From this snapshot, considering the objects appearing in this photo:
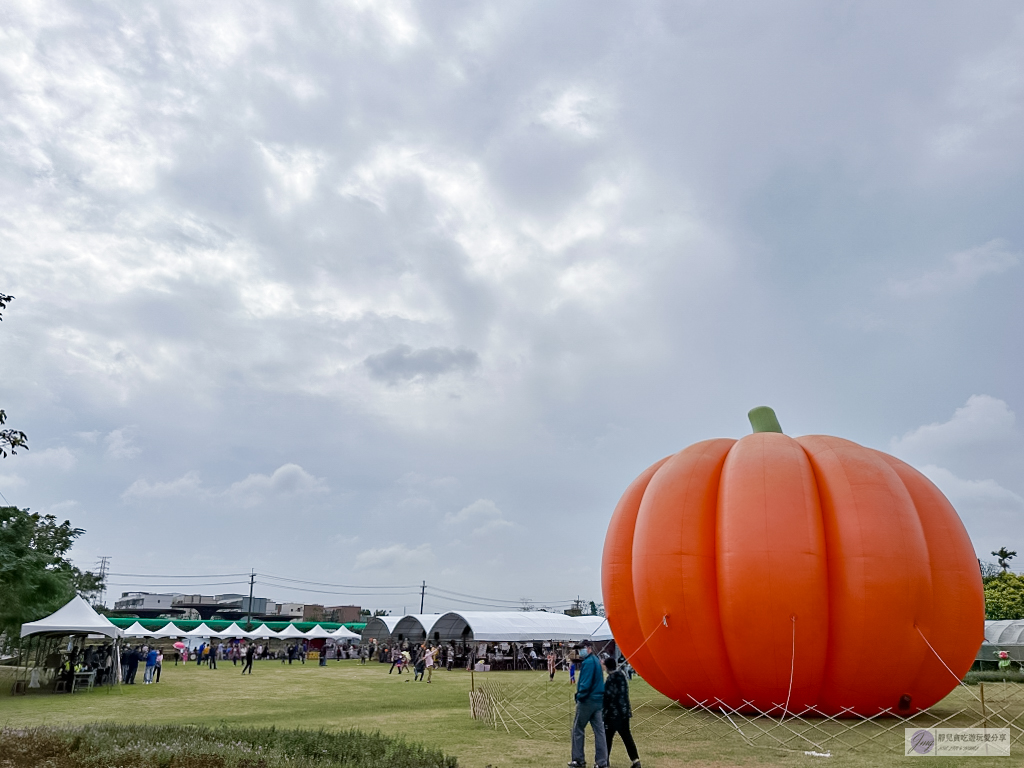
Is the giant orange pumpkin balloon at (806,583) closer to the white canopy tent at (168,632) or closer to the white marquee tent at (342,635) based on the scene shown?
the white canopy tent at (168,632)

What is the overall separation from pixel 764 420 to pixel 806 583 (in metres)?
5.34

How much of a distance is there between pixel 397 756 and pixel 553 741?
14.4ft

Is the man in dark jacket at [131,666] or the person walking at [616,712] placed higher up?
the person walking at [616,712]

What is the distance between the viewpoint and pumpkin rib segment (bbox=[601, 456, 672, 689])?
15250 mm

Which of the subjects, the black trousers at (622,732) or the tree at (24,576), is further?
the tree at (24,576)

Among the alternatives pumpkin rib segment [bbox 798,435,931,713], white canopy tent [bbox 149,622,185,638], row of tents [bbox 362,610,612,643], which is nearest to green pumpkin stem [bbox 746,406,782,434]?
pumpkin rib segment [bbox 798,435,931,713]

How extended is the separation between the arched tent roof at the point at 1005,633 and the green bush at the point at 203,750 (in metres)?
36.4

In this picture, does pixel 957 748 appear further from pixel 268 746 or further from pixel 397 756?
pixel 268 746

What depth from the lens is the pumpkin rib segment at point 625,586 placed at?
50.0 feet

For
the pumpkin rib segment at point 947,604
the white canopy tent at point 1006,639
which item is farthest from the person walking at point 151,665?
the white canopy tent at point 1006,639

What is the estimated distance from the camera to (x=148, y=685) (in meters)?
28.8

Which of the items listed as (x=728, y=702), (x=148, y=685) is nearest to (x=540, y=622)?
(x=148, y=685)

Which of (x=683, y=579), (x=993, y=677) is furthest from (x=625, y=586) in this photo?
(x=993, y=677)

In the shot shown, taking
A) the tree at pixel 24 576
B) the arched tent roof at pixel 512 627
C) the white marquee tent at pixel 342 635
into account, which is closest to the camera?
the tree at pixel 24 576
